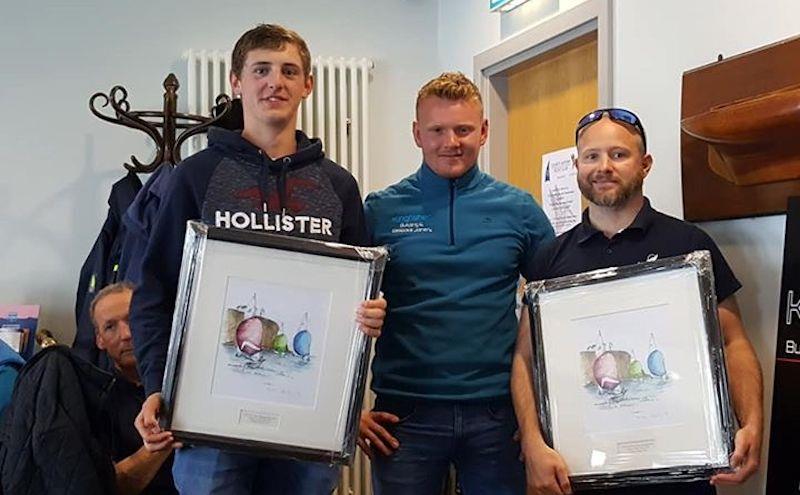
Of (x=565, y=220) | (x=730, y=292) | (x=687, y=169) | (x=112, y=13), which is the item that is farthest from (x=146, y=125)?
(x=730, y=292)

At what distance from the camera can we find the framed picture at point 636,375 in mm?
1408

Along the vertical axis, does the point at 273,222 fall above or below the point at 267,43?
below

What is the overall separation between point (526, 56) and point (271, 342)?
1.84 metres

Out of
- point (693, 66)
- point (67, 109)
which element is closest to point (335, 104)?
point (67, 109)

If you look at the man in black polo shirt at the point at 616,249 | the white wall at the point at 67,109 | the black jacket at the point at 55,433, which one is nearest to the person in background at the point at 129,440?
the black jacket at the point at 55,433

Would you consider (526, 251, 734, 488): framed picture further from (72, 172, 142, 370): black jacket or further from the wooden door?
(72, 172, 142, 370): black jacket

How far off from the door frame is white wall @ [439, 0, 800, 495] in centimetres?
4

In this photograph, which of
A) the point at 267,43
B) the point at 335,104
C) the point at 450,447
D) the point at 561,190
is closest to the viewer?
the point at 267,43

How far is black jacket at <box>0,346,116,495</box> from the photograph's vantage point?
179cm

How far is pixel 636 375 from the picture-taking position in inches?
57.8

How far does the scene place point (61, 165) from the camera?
323cm

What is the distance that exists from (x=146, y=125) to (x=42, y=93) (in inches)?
18.2

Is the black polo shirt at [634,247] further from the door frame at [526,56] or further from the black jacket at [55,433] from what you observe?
the black jacket at [55,433]

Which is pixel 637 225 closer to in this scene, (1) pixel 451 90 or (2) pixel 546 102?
(1) pixel 451 90
